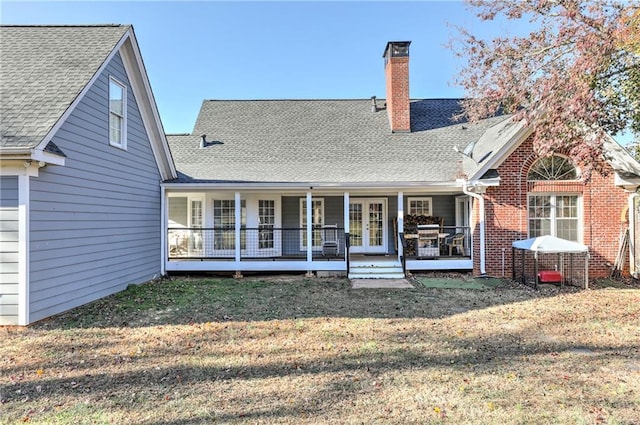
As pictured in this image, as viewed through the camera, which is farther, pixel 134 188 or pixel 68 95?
pixel 134 188

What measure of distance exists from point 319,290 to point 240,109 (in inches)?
384

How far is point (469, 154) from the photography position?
11.4m

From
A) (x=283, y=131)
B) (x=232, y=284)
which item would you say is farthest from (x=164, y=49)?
(x=232, y=284)

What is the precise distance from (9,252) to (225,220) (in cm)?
673

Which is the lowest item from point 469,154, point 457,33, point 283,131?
point 469,154

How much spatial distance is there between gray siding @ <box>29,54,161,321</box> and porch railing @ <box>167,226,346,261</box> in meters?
1.86

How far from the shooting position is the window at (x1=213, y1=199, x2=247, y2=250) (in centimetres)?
1216

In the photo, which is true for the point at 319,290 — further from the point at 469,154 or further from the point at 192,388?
the point at 469,154

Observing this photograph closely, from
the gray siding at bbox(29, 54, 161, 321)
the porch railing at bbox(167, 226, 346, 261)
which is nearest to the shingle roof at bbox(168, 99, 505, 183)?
the gray siding at bbox(29, 54, 161, 321)

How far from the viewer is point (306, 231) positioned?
12203 mm

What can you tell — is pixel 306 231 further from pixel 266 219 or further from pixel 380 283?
pixel 380 283

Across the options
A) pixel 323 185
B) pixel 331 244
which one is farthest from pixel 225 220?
pixel 323 185

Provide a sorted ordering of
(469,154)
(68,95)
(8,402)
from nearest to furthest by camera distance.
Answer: (8,402), (68,95), (469,154)

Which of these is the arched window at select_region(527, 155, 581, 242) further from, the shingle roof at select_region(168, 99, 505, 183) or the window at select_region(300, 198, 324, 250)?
the window at select_region(300, 198, 324, 250)
